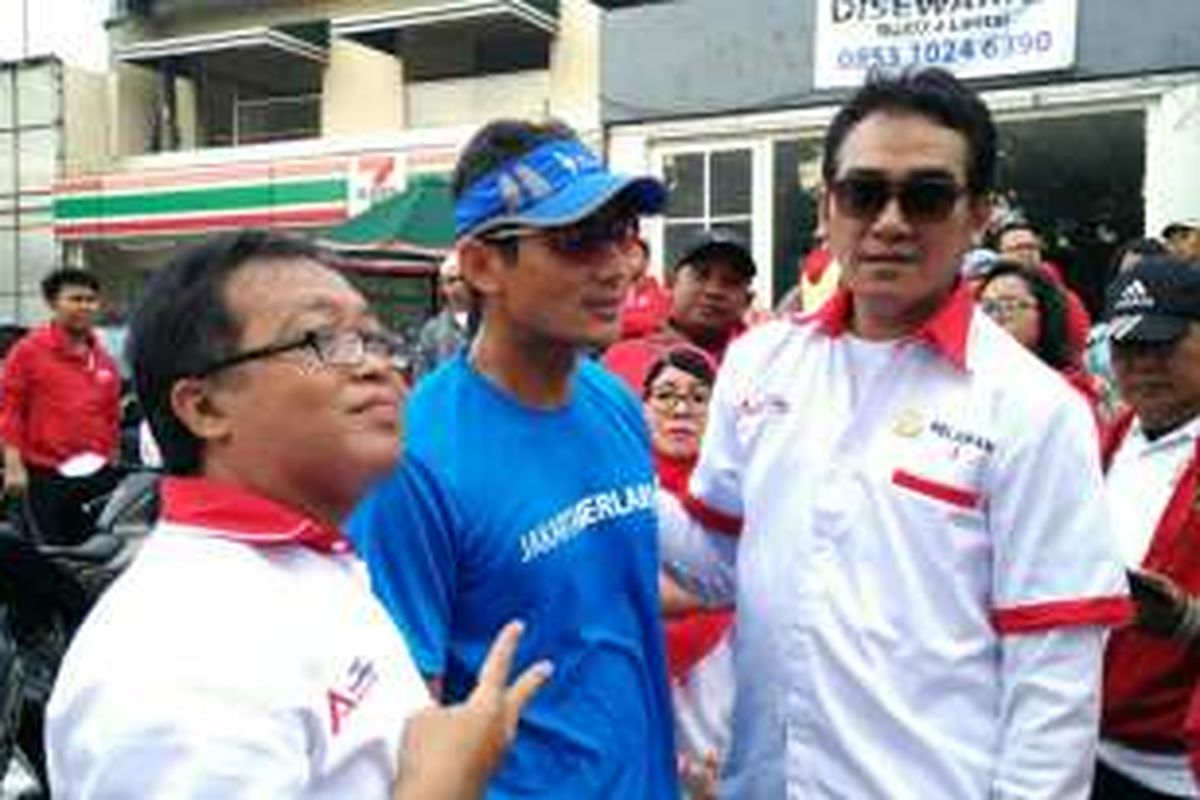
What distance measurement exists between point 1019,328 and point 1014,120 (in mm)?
7365

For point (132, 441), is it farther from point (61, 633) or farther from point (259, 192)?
point (259, 192)

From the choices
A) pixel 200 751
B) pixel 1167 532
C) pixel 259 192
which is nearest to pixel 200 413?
pixel 200 751

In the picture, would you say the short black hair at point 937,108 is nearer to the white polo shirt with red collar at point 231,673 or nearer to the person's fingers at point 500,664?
the person's fingers at point 500,664

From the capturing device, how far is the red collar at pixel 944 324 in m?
2.08

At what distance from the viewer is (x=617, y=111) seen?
43.0ft

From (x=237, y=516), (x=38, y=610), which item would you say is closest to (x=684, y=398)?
(x=237, y=516)

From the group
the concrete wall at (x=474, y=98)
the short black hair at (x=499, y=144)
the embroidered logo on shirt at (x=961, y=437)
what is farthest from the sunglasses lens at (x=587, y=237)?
the concrete wall at (x=474, y=98)

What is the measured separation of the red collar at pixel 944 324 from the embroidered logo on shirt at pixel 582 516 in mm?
378

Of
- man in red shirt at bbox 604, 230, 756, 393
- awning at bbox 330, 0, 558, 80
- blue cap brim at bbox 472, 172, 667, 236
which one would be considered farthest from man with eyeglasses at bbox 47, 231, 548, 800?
awning at bbox 330, 0, 558, 80

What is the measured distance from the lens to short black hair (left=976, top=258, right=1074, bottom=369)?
15.0 feet

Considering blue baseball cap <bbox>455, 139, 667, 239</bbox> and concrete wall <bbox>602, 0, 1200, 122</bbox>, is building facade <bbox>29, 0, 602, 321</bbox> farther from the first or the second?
blue baseball cap <bbox>455, 139, 667, 239</bbox>

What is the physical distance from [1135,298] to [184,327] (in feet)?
6.99

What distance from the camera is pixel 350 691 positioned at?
5.04 ft

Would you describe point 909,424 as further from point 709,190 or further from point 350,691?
Answer: point 709,190
